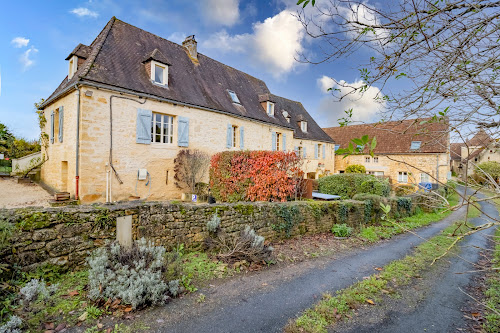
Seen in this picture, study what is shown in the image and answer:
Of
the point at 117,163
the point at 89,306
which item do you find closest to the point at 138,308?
the point at 89,306

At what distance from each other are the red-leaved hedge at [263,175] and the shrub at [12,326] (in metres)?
6.27

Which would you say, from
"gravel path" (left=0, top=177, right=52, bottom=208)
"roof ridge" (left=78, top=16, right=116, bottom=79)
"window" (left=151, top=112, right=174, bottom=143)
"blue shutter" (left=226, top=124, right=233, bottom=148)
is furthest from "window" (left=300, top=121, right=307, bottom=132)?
"gravel path" (left=0, top=177, right=52, bottom=208)

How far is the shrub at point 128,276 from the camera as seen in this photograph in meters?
3.25

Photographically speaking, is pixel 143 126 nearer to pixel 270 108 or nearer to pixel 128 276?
pixel 128 276

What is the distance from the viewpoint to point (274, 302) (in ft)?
11.8

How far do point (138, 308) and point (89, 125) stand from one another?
26.5 feet

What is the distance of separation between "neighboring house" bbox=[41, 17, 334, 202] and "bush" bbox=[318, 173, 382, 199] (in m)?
5.39

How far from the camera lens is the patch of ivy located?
22.3 ft

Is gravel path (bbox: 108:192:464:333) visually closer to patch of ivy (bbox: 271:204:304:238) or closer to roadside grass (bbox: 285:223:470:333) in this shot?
roadside grass (bbox: 285:223:470:333)

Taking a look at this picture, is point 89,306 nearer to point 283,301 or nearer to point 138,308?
point 138,308

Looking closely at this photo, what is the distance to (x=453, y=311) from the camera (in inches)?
142

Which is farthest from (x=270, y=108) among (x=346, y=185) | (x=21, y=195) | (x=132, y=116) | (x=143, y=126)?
(x=21, y=195)

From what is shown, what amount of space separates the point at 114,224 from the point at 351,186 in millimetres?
11744

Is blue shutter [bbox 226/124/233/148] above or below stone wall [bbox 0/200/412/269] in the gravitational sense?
above
